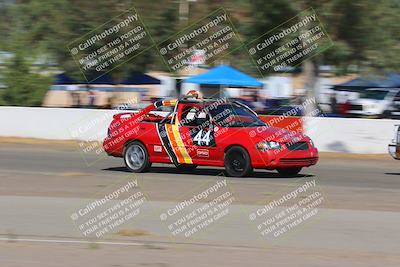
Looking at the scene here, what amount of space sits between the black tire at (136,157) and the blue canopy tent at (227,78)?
49.4ft

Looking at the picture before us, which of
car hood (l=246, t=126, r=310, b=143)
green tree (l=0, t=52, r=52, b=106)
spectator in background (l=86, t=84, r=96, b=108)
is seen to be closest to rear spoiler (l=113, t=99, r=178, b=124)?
car hood (l=246, t=126, r=310, b=143)

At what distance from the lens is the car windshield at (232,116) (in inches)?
593

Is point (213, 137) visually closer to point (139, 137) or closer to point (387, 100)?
point (139, 137)

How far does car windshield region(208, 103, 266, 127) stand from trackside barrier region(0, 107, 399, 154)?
24.1ft

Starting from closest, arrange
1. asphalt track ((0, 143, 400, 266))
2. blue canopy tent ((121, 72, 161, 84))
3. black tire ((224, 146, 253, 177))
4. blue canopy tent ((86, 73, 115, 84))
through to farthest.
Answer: asphalt track ((0, 143, 400, 266))
black tire ((224, 146, 253, 177))
blue canopy tent ((86, 73, 115, 84))
blue canopy tent ((121, 72, 161, 84))

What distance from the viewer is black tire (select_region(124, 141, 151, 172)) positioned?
1577cm

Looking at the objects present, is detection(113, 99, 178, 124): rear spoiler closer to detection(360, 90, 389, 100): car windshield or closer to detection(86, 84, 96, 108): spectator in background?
detection(86, 84, 96, 108): spectator in background

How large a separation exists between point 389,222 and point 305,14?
17.4 m

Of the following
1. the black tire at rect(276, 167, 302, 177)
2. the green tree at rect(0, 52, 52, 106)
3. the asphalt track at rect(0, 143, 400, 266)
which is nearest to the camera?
the asphalt track at rect(0, 143, 400, 266)

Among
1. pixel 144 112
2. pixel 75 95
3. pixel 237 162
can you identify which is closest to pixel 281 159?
pixel 237 162

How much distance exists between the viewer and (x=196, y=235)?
863 centimetres

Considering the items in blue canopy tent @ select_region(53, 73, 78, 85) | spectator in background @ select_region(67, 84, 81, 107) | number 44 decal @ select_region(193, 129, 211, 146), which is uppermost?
blue canopy tent @ select_region(53, 73, 78, 85)

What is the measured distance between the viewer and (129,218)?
9.70m

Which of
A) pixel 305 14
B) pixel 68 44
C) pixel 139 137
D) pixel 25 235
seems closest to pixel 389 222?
pixel 25 235
